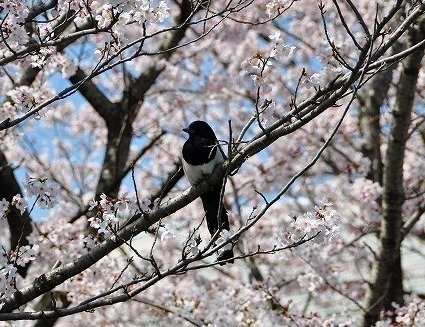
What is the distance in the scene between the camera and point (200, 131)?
4.32 metres

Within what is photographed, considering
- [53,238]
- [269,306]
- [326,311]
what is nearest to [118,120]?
[53,238]

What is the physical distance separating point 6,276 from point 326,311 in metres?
7.20

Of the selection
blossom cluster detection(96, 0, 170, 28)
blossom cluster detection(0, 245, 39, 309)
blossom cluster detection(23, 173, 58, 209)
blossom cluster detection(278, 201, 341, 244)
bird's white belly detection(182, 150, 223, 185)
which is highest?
blossom cluster detection(96, 0, 170, 28)

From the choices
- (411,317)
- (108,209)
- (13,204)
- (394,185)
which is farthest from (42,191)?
(411,317)

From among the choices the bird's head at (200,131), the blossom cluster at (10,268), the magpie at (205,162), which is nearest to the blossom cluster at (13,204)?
the blossom cluster at (10,268)

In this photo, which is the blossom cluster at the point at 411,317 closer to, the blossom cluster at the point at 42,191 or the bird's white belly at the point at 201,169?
the bird's white belly at the point at 201,169

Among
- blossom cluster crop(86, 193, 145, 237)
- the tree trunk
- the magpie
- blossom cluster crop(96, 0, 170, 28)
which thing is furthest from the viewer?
the tree trunk

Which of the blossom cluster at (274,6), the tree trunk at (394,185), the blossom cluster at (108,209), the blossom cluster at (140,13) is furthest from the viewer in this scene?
the tree trunk at (394,185)

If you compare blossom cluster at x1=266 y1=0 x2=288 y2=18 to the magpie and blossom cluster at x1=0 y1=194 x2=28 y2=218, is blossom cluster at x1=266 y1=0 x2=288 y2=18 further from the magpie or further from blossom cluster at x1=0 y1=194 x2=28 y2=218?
blossom cluster at x1=0 y1=194 x2=28 y2=218

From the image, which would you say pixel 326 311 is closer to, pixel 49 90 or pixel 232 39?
pixel 232 39

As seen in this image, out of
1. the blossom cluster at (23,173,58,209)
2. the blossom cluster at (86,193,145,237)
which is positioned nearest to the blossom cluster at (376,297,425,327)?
the blossom cluster at (86,193,145,237)

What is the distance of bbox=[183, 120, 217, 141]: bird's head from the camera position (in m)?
4.26

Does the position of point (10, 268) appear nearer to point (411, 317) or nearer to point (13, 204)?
point (13, 204)

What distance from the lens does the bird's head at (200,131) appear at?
4.26 metres
